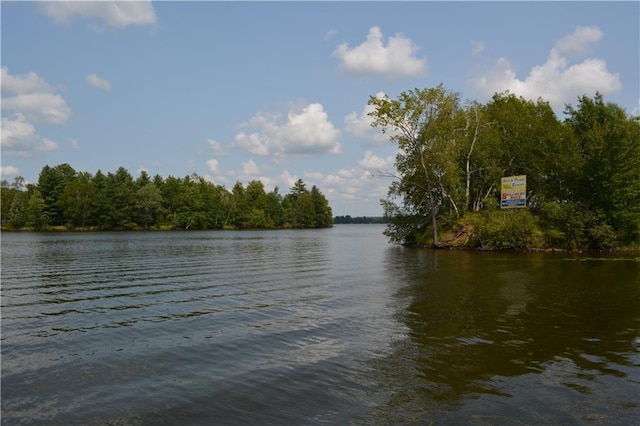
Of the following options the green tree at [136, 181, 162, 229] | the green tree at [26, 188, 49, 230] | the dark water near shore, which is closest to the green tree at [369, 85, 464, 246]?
the dark water near shore

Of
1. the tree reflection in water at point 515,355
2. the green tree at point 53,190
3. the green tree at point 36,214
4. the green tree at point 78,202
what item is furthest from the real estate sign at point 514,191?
the green tree at point 36,214

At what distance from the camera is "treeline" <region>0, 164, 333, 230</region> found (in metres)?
124

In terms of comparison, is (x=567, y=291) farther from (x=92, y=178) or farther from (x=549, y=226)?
(x=92, y=178)

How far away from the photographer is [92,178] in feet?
446

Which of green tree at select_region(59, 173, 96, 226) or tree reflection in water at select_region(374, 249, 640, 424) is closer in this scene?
tree reflection in water at select_region(374, 249, 640, 424)

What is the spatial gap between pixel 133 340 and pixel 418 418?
371 inches

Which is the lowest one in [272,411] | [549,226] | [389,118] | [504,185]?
[272,411]

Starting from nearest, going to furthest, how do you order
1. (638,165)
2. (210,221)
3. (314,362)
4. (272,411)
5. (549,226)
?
(272,411)
(314,362)
(638,165)
(549,226)
(210,221)

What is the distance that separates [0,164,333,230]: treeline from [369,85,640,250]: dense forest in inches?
3758

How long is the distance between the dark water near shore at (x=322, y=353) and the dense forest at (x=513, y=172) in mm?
24576

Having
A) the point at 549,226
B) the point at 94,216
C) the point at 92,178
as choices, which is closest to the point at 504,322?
the point at 549,226

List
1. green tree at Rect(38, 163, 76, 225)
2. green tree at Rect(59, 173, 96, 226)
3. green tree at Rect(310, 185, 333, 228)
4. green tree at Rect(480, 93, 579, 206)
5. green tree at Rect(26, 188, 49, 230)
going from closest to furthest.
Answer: green tree at Rect(480, 93, 579, 206)
green tree at Rect(26, 188, 49, 230)
green tree at Rect(59, 173, 96, 226)
green tree at Rect(38, 163, 76, 225)
green tree at Rect(310, 185, 333, 228)

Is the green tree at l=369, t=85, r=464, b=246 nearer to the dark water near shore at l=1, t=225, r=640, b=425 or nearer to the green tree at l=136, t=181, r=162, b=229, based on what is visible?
the dark water near shore at l=1, t=225, r=640, b=425

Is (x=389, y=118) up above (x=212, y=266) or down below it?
above
